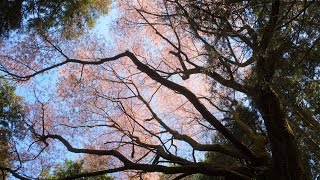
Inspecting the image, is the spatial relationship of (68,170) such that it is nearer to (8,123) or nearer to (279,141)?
(8,123)

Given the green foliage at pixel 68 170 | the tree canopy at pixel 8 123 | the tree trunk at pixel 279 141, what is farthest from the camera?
the green foliage at pixel 68 170

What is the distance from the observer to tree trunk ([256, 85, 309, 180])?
4.93 meters

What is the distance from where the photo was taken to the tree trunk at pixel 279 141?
4.93 metres

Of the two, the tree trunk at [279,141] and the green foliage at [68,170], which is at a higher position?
the green foliage at [68,170]

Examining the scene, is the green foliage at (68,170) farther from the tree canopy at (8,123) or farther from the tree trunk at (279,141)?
the tree trunk at (279,141)

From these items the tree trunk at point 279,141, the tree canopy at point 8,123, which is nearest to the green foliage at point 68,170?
the tree canopy at point 8,123

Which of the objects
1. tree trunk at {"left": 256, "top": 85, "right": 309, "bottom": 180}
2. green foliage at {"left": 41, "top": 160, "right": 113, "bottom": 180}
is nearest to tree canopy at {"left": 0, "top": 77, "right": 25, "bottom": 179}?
green foliage at {"left": 41, "top": 160, "right": 113, "bottom": 180}

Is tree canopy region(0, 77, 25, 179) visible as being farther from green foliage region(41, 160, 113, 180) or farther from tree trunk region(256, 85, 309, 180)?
tree trunk region(256, 85, 309, 180)

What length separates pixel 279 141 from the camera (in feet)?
17.0

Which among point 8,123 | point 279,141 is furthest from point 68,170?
point 279,141

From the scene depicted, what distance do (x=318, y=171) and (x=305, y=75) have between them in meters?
3.10

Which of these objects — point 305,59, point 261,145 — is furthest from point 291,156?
point 305,59

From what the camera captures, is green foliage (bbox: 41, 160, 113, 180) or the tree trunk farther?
green foliage (bbox: 41, 160, 113, 180)

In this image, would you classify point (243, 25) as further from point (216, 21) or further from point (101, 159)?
point (101, 159)
